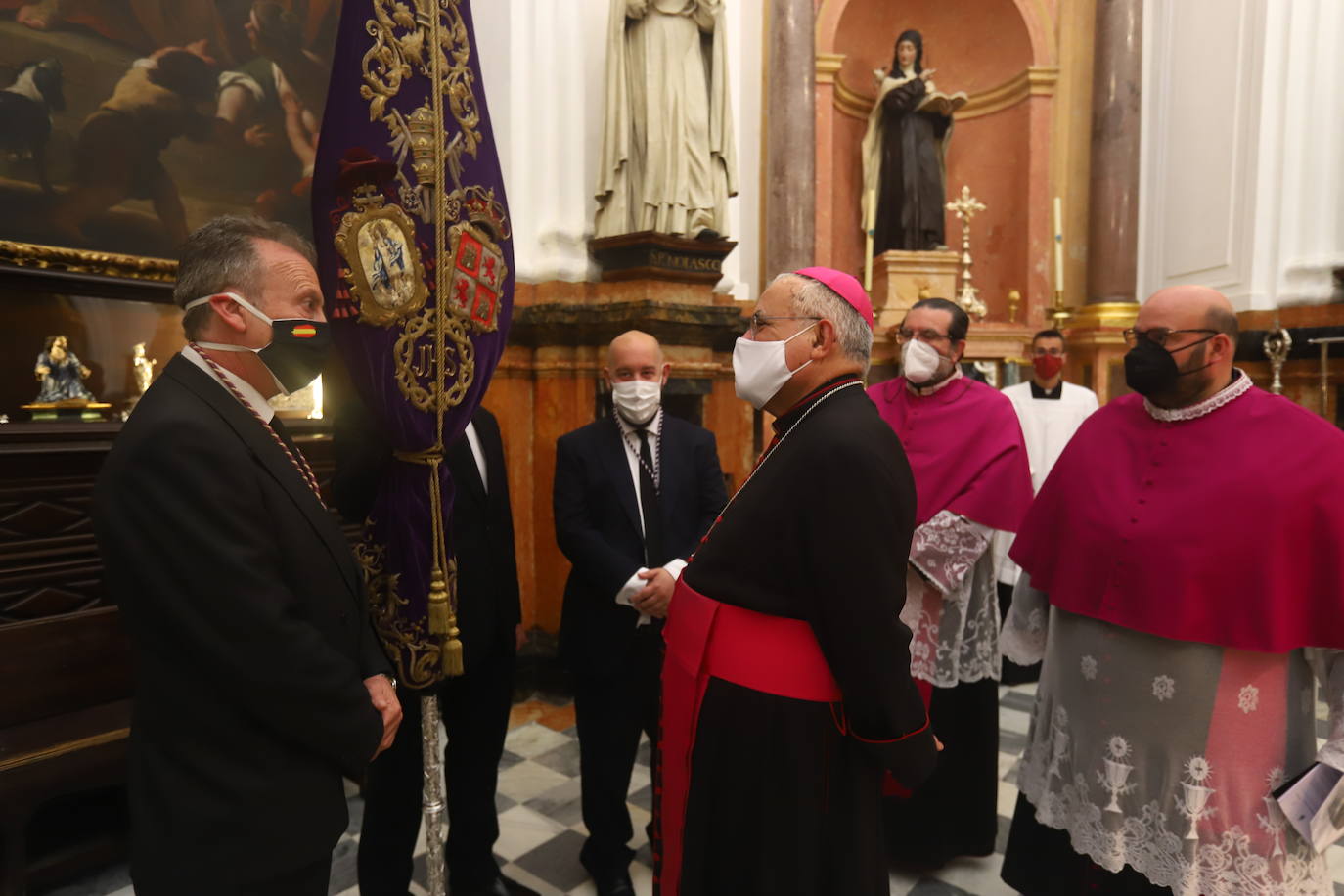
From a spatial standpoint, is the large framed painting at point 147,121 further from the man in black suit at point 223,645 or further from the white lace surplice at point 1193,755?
the white lace surplice at point 1193,755

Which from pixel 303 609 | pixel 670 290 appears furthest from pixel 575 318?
pixel 303 609

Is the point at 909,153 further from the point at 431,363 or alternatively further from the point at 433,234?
the point at 431,363

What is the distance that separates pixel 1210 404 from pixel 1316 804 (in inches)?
39.9

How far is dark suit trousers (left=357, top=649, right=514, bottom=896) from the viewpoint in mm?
2449

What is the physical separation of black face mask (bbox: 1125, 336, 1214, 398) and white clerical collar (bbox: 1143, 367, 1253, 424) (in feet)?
0.29

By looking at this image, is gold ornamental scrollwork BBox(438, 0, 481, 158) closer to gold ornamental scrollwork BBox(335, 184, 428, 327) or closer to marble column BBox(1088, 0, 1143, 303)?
gold ornamental scrollwork BBox(335, 184, 428, 327)

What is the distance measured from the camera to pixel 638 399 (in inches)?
118

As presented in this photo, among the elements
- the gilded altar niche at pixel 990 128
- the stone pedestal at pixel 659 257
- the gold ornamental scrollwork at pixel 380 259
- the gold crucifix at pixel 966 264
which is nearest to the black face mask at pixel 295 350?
the gold ornamental scrollwork at pixel 380 259

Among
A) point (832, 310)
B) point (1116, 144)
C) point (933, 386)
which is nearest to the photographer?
point (832, 310)

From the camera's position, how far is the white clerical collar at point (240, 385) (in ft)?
5.59

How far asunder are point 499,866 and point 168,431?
84.3 inches

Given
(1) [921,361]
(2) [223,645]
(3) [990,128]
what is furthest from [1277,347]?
(2) [223,645]

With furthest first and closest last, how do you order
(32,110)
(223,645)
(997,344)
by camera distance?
(997,344) < (32,110) < (223,645)

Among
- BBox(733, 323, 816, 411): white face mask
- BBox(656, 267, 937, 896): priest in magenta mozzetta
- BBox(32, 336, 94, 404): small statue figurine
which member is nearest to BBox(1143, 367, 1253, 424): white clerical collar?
BBox(656, 267, 937, 896): priest in magenta mozzetta
